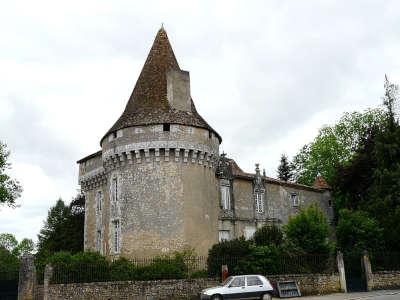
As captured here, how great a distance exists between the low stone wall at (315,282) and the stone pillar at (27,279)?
10419 millimetres

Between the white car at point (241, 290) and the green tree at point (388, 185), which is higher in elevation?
the green tree at point (388, 185)

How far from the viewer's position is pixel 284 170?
60.8m

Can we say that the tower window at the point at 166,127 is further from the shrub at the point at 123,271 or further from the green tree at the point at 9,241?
the green tree at the point at 9,241

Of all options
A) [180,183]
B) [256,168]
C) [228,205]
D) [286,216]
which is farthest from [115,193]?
[286,216]

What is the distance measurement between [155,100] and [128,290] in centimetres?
1223

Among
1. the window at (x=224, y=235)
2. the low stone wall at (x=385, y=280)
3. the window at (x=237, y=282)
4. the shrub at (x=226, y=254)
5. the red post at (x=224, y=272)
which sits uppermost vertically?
the window at (x=224, y=235)

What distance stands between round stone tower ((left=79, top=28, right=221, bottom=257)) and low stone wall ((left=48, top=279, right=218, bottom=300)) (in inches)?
199

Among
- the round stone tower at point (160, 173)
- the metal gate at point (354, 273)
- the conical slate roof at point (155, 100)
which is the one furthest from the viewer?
the conical slate roof at point (155, 100)

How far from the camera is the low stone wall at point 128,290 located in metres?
19.3

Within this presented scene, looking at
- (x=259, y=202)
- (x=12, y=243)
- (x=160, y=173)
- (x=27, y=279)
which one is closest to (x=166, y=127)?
(x=160, y=173)

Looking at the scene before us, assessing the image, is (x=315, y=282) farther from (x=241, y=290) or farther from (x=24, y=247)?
(x=24, y=247)

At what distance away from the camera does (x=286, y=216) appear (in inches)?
1404

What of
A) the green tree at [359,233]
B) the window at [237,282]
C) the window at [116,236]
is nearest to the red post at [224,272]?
the window at [237,282]

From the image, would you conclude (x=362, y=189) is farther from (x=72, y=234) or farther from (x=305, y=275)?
(x=72, y=234)
